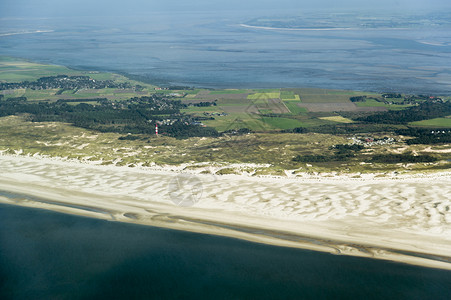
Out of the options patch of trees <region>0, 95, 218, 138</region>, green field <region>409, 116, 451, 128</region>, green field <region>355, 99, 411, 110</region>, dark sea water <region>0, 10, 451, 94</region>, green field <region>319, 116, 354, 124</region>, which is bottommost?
patch of trees <region>0, 95, 218, 138</region>

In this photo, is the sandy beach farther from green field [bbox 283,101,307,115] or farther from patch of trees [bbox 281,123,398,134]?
green field [bbox 283,101,307,115]

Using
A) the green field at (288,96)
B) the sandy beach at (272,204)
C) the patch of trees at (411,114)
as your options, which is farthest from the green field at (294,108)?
the sandy beach at (272,204)

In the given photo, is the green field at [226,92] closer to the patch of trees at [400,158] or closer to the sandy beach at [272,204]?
the patch of trees at [400,158]

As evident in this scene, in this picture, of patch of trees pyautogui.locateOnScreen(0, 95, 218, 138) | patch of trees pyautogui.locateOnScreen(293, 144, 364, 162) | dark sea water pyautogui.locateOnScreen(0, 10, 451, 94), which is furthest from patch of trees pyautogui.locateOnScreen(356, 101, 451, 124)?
patch of trees pyautogui.locateOnScreen(0, 95, 218, 138)

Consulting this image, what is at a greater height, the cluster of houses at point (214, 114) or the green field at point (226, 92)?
the green field at point (226, 92)

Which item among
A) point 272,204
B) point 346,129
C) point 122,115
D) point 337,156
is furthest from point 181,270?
point 122,115

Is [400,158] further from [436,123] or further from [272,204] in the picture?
[436,123]
